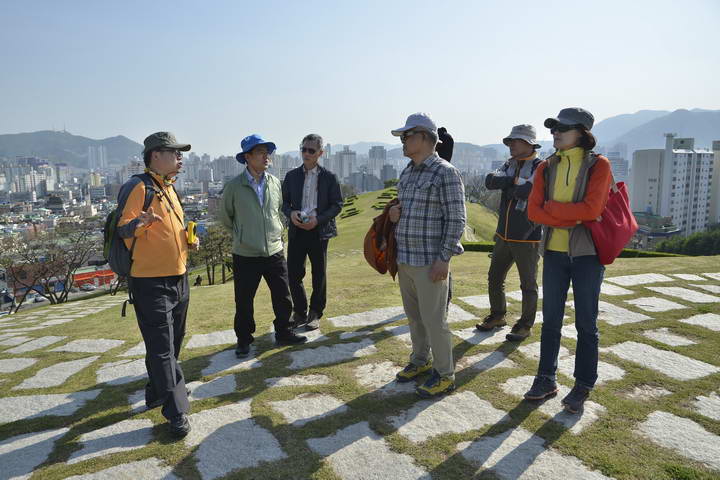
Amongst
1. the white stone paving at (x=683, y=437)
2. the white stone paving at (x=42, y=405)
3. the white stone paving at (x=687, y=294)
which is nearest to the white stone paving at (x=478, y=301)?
the white stone paving at (x=687, y=294)

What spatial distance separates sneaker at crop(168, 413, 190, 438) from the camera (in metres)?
3.07

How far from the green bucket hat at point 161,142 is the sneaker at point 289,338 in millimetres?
2403

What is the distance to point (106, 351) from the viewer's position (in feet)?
17.1

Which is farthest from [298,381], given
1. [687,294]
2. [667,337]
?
[687,294]

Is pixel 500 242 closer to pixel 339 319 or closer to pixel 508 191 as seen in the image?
pixel 508 191

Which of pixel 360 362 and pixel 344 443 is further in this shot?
pixel 360 362

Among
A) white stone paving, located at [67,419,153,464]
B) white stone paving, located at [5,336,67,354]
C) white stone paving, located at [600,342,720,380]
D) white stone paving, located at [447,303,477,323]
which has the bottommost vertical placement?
white stone paving, located at [5,336,67,354]

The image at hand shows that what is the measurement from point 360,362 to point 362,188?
17959cm

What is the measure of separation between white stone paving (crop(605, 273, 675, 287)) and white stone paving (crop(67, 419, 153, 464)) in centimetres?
703

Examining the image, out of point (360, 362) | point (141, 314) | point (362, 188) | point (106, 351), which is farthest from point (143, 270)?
point (362, 188)

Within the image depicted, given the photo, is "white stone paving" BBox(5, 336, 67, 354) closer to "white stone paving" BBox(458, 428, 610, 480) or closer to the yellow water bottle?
the yellow water bottle

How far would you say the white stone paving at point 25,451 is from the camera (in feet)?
9.00

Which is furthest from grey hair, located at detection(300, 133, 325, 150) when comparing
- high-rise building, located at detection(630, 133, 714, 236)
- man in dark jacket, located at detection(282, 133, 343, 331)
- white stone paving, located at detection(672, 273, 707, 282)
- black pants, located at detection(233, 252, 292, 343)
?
high-rise building, located at detection(630, 133, 714, 236)

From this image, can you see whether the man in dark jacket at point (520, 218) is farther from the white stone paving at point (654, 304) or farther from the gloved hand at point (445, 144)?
the white stone paving at point (654, 304)
